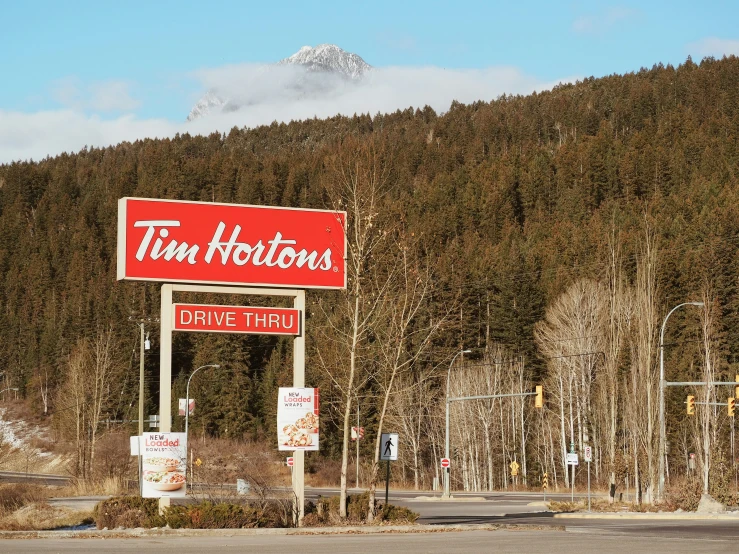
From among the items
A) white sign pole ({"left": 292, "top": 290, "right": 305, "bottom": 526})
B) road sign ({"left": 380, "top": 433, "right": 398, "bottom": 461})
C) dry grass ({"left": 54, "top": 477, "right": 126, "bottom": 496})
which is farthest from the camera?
dry grass ({"left": 54, "top": 477, "right": 126, "bottom": 496})

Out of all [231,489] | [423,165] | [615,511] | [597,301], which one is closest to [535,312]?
[597,301]

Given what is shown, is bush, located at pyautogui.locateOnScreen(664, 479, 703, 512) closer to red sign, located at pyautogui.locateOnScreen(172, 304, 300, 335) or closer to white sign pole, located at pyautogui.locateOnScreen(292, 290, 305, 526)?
white sign pole, located at pyautogui.locateOnScreen(292, 290, 305, 526)

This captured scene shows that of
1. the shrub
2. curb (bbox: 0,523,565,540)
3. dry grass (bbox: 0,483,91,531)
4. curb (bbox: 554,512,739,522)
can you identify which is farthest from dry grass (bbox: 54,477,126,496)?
curb (bbox: 0,523,565,540)

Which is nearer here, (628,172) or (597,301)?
(597,301)

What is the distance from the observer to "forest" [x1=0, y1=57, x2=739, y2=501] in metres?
46.4

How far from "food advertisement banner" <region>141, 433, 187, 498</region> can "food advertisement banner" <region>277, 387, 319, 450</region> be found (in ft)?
9.31

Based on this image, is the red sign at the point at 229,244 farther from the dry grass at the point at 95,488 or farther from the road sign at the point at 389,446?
the dry grass at the point at 95,488

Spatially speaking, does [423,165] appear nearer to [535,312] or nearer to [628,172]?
[628,172]

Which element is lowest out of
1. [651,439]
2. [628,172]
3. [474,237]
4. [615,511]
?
[615,511]

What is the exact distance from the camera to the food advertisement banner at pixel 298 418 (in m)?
29.0

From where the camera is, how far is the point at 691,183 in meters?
131

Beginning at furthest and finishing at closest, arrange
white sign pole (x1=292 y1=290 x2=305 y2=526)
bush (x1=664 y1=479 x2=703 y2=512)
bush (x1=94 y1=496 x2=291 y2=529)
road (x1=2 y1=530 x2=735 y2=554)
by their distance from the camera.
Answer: bush (x1=664 y1=479 x2=703 y2=512) → white sign pole (x1=292 y1=290 x2=305 y2=526) → bush (x1=94 y1=496 x2=291 y2=529) → road (x1=2 y1=530 x2=735 y2=554)

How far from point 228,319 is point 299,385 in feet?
10.0

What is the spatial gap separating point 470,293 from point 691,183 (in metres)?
45.8
